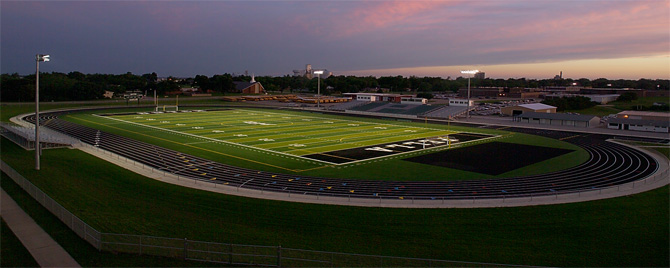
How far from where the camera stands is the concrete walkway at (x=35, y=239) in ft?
48.2

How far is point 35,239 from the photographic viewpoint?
16594 millimetres

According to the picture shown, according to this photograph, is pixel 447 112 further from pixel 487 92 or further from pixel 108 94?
pixel 108 94

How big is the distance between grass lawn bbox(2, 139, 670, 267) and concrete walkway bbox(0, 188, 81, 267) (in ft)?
2.49

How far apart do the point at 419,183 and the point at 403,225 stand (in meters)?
8.87

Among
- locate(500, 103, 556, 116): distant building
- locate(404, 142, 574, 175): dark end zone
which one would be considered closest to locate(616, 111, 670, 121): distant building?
locate(500, 103, 556, 116): distant building

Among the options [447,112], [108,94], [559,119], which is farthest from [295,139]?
[108,94]

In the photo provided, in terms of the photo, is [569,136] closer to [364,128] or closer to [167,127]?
[364,128]

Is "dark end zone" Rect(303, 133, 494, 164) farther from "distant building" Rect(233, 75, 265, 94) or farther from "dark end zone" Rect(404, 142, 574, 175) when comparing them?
"distant building" Rect(233, 75, 265, 94)

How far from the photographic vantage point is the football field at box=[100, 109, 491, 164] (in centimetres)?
4181

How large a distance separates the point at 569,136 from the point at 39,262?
53.8 m

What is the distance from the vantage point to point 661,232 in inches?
777

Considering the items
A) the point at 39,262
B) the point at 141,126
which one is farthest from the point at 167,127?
the point at 39,262

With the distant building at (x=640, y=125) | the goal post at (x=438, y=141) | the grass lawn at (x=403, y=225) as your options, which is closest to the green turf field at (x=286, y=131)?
the goal post at (x=438, y=141)

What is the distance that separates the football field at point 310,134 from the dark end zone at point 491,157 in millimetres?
3541
